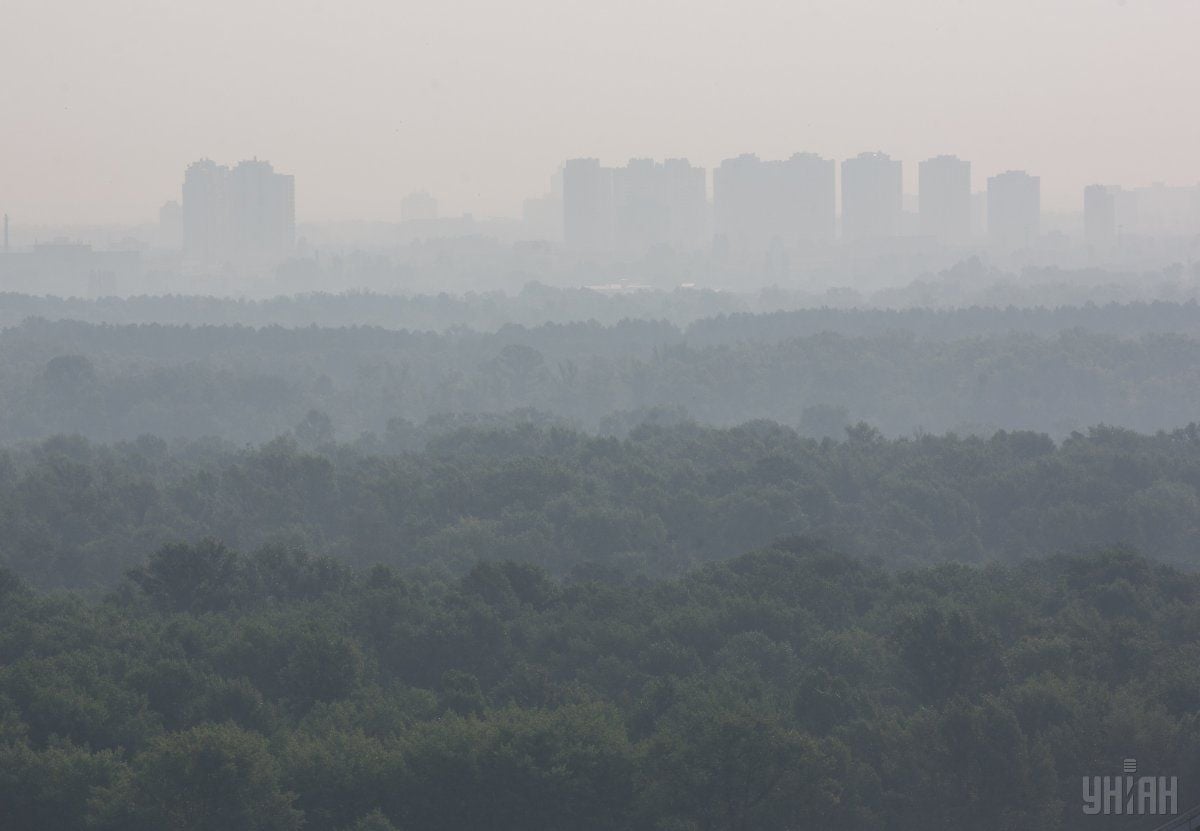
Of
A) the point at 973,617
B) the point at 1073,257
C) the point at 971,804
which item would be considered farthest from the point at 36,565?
the point at 1073,257

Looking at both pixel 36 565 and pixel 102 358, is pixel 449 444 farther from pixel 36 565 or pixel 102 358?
pixel 102 358

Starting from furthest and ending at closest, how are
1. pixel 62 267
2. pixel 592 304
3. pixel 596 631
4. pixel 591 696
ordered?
pixel 62 267
pixel 592 304
pixel 596 631
pixel 591 696

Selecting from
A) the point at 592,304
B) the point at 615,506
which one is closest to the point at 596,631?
the point at 615,506

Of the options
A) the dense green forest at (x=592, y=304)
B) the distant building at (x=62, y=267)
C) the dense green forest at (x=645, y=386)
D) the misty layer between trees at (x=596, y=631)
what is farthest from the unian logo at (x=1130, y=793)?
the distant building at (x=62, y=267)

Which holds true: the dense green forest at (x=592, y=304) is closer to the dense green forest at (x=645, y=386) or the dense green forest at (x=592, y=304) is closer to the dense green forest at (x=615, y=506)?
the dense green forest at (x=645, y=386)

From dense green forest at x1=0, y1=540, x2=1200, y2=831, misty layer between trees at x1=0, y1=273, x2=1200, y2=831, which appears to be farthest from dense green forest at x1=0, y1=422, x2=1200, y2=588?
dense green forest at x1=0, y1=540, x2=1200, y2=831

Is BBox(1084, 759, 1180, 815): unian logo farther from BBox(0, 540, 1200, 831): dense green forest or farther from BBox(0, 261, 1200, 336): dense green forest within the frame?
BBox(0, 261, 1200, 336): dense green forest

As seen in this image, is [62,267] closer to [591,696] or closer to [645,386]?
[645,386]
